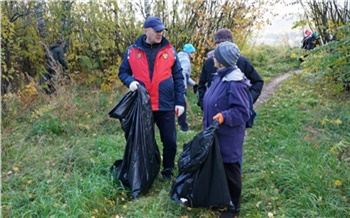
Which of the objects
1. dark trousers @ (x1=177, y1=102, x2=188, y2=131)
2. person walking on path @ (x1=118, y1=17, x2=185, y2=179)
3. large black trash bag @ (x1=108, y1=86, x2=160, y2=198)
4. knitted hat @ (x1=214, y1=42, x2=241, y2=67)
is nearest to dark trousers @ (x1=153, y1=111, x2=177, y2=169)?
person walking on path @ (x1=118, y1=17, x2=185, y2=179)

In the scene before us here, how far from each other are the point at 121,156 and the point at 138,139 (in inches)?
35.9

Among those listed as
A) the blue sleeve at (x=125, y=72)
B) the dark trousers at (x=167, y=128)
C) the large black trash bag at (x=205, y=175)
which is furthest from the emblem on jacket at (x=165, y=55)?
the large black trash bag at (x=205, y=175)

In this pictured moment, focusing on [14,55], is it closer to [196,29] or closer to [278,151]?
[196,29]

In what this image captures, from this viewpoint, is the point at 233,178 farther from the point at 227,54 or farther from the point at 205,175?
the point at 227,54

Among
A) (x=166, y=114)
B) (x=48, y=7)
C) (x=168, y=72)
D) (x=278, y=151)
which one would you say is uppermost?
(x=48, y=7)

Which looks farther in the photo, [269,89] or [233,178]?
[269,89]

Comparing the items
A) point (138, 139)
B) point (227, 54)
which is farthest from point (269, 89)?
point (227, 54)

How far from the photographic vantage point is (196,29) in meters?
7.84

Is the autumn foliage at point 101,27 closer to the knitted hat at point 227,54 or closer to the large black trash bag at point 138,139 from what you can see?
the large black trash bag at point 138,139

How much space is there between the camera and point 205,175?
2.67 m

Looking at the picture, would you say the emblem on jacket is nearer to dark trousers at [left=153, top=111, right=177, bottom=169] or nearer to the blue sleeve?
the blue sleeve

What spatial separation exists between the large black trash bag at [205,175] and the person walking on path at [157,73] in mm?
817

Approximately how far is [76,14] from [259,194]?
21.0 feet

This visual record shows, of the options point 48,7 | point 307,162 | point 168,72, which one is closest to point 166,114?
point 168,72
